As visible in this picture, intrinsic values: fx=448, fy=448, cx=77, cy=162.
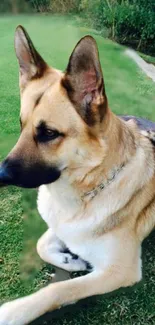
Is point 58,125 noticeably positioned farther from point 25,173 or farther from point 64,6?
point 64,6

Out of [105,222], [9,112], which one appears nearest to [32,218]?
[105,222]

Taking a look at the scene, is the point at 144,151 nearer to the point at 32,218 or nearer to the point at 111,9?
the point at 32,218

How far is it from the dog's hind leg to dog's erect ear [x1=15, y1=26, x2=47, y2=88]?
0.94 m

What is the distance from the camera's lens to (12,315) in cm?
214

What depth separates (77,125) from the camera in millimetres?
2086

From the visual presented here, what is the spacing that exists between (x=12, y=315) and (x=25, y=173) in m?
0.68

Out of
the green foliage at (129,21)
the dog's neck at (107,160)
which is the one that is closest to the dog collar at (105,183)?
the dog's neck at (107,160)

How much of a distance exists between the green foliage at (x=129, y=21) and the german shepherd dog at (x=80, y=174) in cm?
548

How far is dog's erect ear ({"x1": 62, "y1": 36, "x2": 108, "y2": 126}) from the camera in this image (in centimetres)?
196

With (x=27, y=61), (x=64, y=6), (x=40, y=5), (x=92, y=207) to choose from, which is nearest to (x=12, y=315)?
(x=92, y=207)

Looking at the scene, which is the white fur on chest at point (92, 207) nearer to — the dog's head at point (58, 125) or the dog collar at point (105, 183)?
the dog collar at point (105, 183)

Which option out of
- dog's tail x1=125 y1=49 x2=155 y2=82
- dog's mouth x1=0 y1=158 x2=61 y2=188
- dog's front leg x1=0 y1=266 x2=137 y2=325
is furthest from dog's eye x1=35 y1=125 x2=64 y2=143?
dog's tail x1=125 y1=49 x2=155 y2=82

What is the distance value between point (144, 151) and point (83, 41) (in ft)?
2.67

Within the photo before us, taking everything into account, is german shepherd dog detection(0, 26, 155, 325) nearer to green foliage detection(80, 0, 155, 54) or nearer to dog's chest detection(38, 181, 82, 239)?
dog's chest detection(38, 181, 82, 239)
